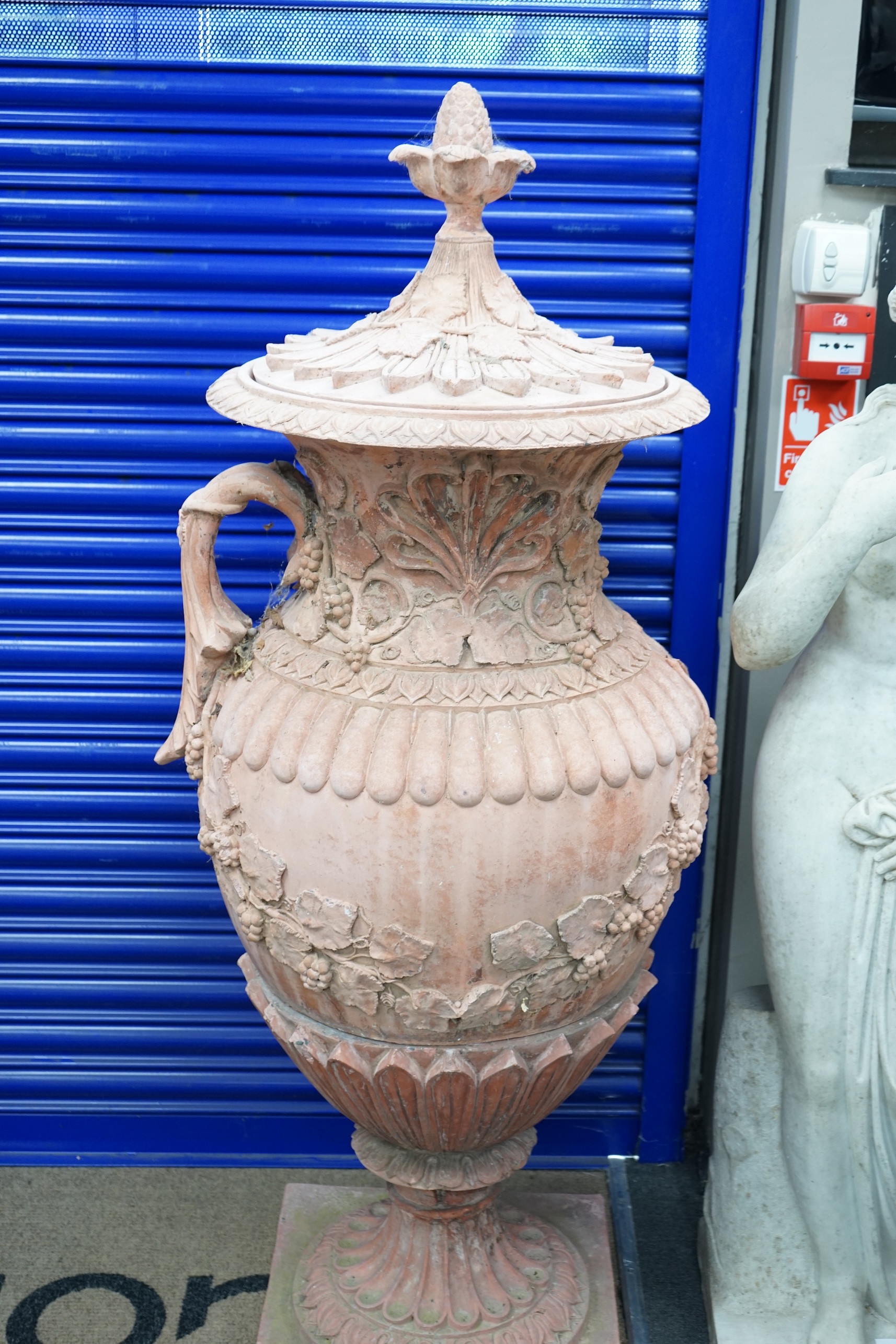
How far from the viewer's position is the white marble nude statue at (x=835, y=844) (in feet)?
7.71

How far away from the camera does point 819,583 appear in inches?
88.7

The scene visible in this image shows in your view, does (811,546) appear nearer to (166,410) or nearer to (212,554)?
(212,554)

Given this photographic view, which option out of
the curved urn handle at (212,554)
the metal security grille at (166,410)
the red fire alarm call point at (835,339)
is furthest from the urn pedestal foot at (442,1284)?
the red fire alarm call point at (835,339)

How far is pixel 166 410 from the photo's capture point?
2930 mm

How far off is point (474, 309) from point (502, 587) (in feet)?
1.59

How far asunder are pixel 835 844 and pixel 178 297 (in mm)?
1824

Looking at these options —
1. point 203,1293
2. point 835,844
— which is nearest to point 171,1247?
point 203,1293

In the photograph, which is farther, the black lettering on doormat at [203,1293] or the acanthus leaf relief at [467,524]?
the black lettering on doormat at [203,1293]

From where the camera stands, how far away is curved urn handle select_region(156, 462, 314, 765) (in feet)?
7.66

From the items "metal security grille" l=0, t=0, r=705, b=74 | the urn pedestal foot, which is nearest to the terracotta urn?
the urn pedestal foot

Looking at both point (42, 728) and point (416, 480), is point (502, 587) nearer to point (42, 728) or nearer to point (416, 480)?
point (416, 480)

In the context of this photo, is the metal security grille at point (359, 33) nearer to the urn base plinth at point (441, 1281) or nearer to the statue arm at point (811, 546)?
the statue arm at point (811, 546)

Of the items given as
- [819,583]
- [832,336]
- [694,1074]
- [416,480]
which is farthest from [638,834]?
[694,1074]

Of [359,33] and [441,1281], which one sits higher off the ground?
[359,33]
